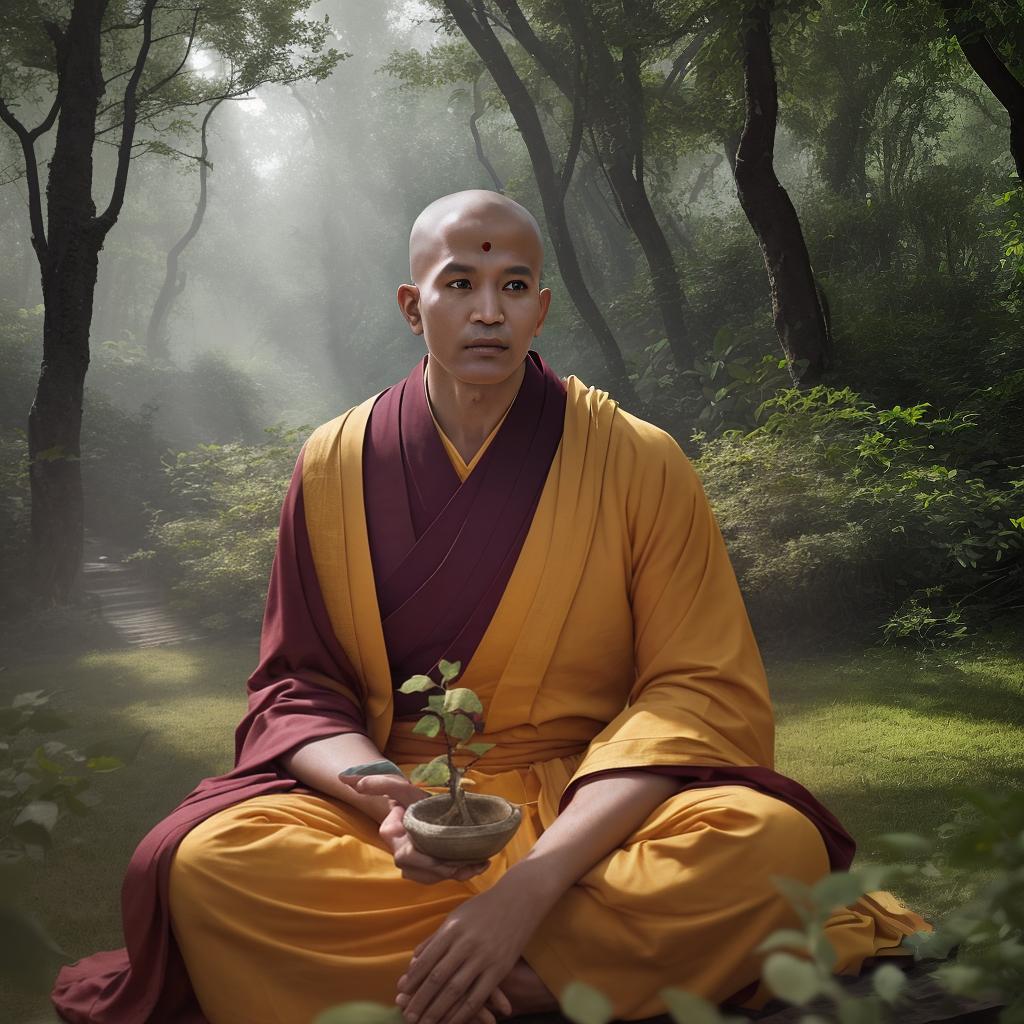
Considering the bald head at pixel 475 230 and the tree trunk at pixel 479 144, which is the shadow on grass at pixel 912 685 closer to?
the bald head at pixel 475 230

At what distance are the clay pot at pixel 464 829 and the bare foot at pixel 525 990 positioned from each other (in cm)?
27

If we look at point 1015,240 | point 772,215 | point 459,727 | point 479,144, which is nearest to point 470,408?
point 459,727

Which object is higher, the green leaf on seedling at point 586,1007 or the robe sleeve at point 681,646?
the green leaf on seedling at point 586,1007

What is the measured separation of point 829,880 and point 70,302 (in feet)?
25.2

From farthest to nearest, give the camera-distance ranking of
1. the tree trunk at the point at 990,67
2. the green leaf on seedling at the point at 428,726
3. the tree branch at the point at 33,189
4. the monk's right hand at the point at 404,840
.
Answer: the tree branch at the point at 33,189 < the tree trunk at the point at 990,67 < the monk's right hand at the point at 404,840 < the green leaf on seedling at the point at 428,726

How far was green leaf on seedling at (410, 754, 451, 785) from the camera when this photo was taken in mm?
1967

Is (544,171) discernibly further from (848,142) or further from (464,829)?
(464,829)

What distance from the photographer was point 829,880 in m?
0.99

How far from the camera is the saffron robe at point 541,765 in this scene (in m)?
2.21

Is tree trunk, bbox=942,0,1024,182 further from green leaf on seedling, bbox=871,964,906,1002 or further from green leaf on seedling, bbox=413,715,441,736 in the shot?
green leaf on seedling, bbox=871,964,906,1002

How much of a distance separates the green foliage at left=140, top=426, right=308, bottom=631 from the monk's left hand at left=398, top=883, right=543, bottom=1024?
6.17 meters

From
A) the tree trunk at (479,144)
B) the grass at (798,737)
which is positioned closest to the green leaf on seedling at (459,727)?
the grass at (798,737)

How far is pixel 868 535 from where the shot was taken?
642cm

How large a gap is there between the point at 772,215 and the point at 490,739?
5448mm
